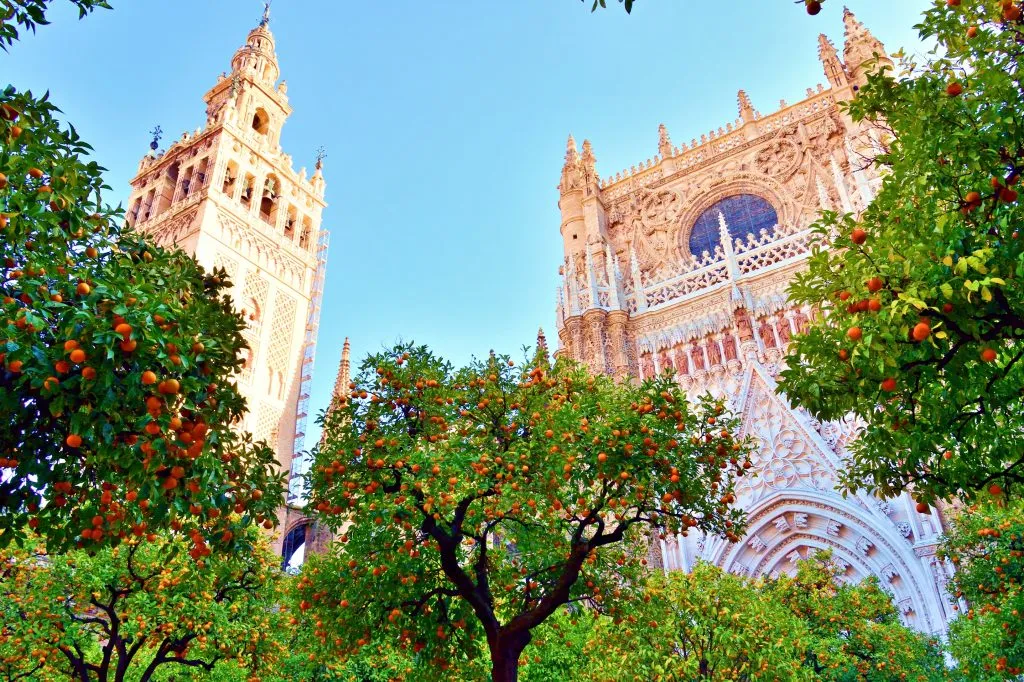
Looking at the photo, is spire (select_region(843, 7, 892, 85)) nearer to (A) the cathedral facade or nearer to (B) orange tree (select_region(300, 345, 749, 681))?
(A) the cathedral facade

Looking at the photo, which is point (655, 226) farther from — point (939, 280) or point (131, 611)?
point (939, 280)

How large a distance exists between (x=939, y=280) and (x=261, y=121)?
3613 centimetres

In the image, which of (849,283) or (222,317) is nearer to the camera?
(849,283)

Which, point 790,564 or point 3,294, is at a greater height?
point 790,564

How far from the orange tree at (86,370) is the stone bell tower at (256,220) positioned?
20.9 meters

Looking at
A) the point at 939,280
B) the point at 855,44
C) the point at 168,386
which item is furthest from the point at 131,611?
the point at 855,44

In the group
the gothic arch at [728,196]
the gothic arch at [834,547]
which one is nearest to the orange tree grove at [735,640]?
the gothic arch at [834,547]

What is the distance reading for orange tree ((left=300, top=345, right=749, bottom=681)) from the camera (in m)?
7.58

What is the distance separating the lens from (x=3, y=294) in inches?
173

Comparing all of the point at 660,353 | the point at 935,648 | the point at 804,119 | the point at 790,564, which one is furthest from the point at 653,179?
the point at 935,648

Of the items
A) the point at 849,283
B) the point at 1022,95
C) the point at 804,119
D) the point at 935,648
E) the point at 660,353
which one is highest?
the point at 804,119

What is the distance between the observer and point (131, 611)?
1064cm

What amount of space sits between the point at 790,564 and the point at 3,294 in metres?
17.5

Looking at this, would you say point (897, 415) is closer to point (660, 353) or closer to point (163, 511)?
point (163, 511)
